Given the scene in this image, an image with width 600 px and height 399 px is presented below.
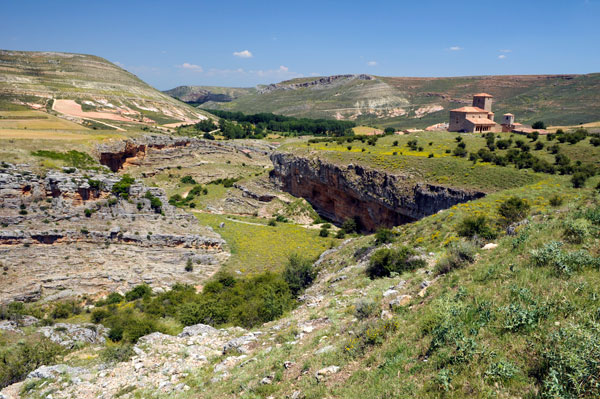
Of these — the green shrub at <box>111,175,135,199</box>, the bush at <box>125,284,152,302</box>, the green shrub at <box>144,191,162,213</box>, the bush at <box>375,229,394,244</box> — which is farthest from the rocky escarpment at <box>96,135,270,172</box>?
the bush at <box>375,229,394,244</box>

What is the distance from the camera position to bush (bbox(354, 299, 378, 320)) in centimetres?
888

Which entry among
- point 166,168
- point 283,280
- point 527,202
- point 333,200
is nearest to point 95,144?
point 166,168

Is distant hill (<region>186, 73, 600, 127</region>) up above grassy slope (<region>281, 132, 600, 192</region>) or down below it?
above

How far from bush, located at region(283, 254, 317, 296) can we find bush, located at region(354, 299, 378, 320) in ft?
34.2

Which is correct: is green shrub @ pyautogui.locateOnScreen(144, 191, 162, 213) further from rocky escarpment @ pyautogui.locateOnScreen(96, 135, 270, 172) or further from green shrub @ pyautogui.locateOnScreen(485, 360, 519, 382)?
green shrub @ pyautogui.locateOnScreen(485, 360, 519, 382)

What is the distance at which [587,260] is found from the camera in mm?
6426

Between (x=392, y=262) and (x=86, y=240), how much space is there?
1819cm

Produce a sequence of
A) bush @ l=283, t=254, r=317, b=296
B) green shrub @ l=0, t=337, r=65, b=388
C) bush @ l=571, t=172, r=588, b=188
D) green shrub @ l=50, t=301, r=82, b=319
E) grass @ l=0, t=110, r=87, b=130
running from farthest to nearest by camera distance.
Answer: grass @ l=0, t=110, r=87, b=130, bush @ l=571, t=172, r=588, b=188, bush @ l=283, t=254, r=317, b=296, green shrub @ l=50, t=301, r=82, b=319, green shrub @ l=0, t=337, r=65, b=388

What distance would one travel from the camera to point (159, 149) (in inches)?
2094

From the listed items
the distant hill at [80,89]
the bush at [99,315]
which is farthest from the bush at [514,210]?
the distant hill at [80,89]

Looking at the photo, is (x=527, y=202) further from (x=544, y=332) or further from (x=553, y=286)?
(x=544, y=332)

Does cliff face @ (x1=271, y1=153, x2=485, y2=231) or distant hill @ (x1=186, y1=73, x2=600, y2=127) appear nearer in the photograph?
cliff face @ (x1=271, y1=153, x2=485, y2=231)

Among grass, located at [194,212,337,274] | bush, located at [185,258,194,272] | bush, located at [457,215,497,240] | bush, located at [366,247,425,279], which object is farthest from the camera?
grass, located at [194,212,337,274]

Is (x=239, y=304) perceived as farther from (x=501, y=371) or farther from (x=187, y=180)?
(x=187, y=180)
